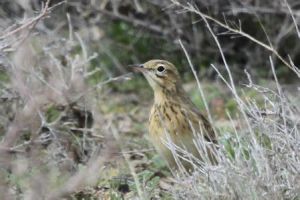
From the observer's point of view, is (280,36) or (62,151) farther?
(280,36)

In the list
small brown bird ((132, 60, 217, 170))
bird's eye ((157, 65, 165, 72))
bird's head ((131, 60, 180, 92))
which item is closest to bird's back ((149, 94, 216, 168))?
small brown bird ((132, 60, 217, 170))

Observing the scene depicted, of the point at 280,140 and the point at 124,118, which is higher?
the point at 280,140

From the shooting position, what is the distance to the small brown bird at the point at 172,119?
22.9ft

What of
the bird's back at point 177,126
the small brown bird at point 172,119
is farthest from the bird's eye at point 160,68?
the bird's back at point 177,126

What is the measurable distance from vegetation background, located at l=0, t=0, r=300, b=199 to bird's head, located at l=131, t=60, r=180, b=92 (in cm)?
23

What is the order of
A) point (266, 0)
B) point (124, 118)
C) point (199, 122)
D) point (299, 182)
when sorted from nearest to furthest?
point (299, 182) < point (199, 122) < point (124, 118) < point (266, 0)

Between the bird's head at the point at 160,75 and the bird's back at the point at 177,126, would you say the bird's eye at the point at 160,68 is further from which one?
the bird's back at the point at 177,126

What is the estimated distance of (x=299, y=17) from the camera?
32.0 ft

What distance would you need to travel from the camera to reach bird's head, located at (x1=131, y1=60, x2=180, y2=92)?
757 cm

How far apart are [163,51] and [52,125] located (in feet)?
12.0

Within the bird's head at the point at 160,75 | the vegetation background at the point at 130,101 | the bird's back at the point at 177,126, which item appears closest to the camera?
the vegetation background at the point at 130,101

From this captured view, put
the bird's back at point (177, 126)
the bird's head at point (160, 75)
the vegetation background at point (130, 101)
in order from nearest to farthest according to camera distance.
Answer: the vegetation background at point (130, 101) < the bird's back at point (177, 126) < the bird's head at point (160, 75)

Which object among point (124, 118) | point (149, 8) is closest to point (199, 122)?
point (124, 118)

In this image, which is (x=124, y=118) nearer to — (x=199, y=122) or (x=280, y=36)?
(x=280, y=36)
